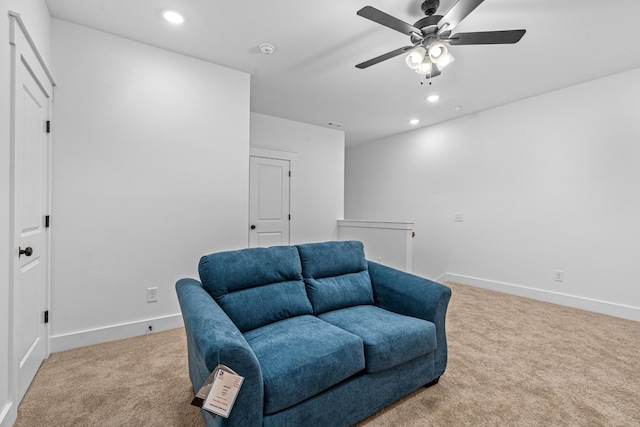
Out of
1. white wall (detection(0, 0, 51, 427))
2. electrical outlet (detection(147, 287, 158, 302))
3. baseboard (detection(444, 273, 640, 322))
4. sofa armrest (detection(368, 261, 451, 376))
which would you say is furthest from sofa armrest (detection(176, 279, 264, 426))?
baseboard (detection(444, 273, 640, 322))

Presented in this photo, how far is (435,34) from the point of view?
2.10m

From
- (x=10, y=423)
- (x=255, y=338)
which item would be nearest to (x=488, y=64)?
(x=255, y=338)

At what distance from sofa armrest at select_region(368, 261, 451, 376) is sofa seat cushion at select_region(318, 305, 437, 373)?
82 mm

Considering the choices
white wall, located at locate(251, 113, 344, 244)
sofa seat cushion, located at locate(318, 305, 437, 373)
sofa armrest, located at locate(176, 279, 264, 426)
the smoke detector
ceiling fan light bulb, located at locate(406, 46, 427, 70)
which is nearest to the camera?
sofa armrest, located at locate(176, 279, 264, 426)

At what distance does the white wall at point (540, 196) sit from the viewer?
323cm

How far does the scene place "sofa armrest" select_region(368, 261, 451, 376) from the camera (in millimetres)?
1882

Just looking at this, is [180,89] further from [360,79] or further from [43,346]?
[43,346]

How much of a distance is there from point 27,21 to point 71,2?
1.90ft

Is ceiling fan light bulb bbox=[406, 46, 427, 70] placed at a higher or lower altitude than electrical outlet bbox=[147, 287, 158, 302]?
Result: higher

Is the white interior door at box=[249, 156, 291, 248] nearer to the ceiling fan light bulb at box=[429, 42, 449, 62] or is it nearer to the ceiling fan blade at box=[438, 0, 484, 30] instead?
the ceiling fan light bulb at box=[429, 42, 449, 62]

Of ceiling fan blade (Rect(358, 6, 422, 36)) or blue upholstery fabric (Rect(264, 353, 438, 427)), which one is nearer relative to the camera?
blue upholstery fabric (Rect(264, 353, 438, 427))

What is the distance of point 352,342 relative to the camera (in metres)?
1.53

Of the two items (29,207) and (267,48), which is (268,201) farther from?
(29,207)

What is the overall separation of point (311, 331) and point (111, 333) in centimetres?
197
